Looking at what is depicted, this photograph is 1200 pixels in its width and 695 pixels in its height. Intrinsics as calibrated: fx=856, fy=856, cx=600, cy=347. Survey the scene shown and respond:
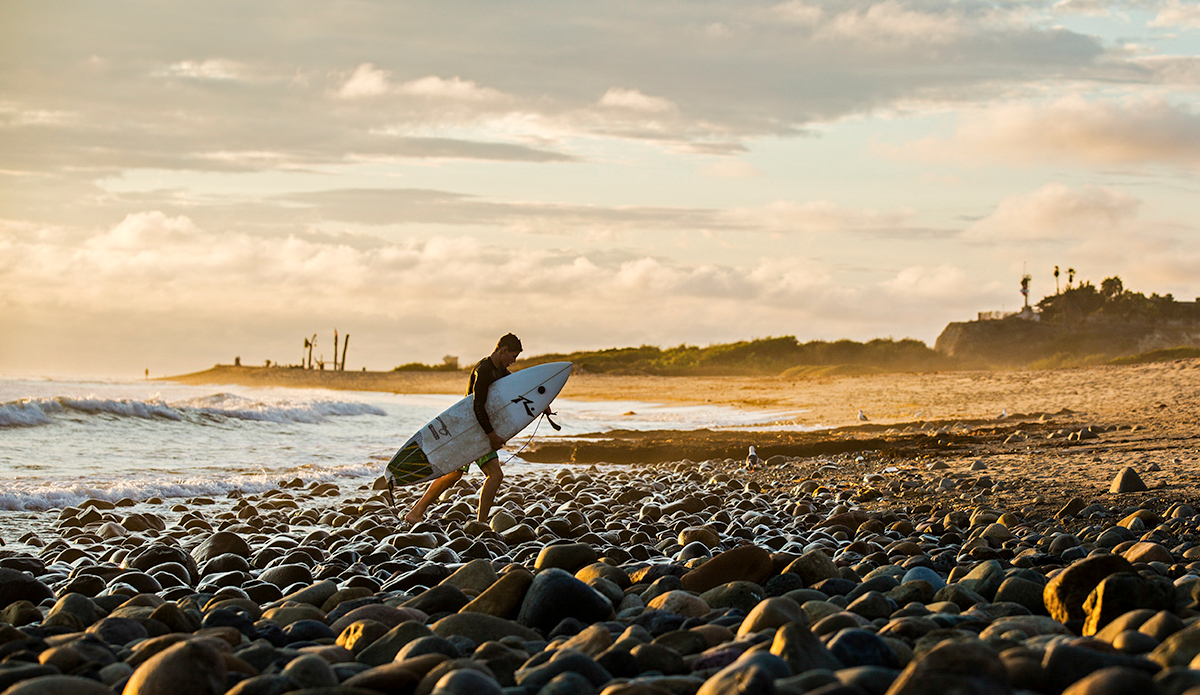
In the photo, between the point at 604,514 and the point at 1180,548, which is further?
the point at 604,514

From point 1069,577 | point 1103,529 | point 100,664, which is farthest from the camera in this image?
point 1103,529

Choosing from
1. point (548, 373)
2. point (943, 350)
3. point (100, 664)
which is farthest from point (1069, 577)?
point (943, 350)

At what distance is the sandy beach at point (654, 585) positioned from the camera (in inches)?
112

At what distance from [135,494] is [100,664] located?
6.99m

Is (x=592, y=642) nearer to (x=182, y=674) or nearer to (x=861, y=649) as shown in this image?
(x=861, y=649)

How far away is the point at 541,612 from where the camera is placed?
3980 millimetres

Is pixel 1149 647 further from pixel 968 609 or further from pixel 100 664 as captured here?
pixel 100 664

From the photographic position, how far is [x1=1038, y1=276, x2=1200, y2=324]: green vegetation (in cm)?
5822

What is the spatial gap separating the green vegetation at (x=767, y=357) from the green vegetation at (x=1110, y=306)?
11.5 meters

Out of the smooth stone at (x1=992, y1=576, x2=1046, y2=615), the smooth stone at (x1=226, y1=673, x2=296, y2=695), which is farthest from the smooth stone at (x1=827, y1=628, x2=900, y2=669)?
the smooth stone at (x1=226, y1=673, x2=296, y2=695)

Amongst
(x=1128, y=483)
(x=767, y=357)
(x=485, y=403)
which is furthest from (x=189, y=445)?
(x=767, y=357)

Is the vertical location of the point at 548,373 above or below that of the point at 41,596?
above

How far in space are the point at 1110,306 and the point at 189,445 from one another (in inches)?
2481

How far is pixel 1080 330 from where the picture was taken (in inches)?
2269
